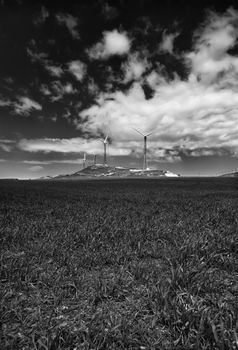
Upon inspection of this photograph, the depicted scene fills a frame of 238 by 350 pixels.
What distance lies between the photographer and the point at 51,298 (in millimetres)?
4434

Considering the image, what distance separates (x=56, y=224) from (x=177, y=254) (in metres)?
5.36

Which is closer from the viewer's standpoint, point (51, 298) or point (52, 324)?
point (52, 324)

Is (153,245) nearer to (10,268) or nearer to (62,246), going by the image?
(62,246)

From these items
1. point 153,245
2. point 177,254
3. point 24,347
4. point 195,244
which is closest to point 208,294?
point 177,254

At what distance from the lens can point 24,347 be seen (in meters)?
3.07

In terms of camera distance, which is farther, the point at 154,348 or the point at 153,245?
the point at 153,245

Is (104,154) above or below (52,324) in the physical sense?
above

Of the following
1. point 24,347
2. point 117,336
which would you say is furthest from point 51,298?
point 117,336

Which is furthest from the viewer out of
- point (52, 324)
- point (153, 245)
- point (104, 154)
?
point (104, 154)

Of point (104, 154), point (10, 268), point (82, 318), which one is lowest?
point (82, 318)

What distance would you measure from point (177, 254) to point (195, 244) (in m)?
0.77

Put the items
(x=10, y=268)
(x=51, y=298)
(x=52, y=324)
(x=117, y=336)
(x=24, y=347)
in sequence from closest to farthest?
1. (x=24, y=347)
2. (x=117, y=336)
3. (x=52, y=324)
4. (x=51, y=298)
5. (x=10, y=268)

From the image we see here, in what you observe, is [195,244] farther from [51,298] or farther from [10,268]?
[10,268]

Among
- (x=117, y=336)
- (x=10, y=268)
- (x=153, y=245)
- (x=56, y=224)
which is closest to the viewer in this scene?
(x=117, y=336)
